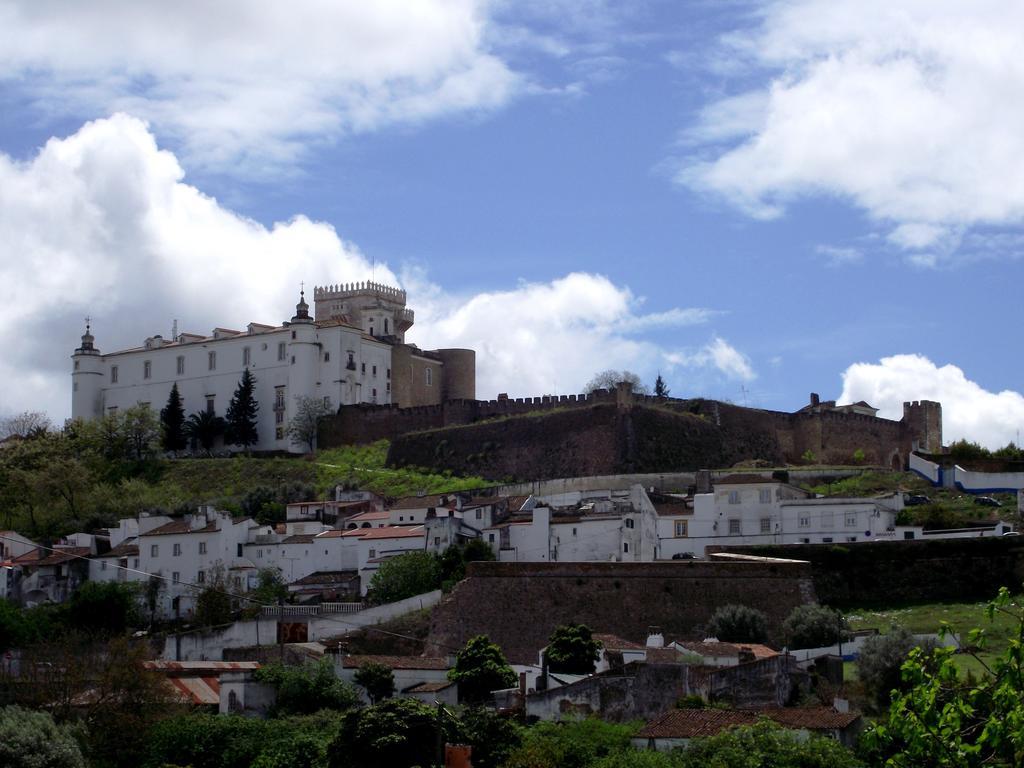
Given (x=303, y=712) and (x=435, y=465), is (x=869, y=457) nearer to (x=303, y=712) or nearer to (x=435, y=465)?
(x=435, y=465)

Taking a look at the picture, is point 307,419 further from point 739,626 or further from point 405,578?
point 739,626

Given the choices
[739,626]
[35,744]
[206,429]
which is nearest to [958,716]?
[35,744]

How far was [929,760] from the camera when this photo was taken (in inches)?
705

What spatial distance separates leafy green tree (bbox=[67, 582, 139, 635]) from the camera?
53531 mm

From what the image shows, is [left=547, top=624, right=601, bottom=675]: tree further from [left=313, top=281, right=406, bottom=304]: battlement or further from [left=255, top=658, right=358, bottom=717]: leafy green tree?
[left=313, top=281, right=406, bottom=304]: battlement

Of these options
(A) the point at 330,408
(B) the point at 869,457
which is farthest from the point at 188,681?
(B) the point at 869,457

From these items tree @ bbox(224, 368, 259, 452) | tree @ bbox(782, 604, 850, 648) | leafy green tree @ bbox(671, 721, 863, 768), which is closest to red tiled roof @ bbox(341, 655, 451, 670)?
tree @ bbox(782, 604, 850, 648)

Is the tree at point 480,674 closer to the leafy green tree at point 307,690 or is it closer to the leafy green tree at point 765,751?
the leafy green tree at point 307,690

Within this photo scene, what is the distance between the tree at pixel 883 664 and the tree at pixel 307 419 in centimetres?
4498

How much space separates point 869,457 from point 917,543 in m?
29.4

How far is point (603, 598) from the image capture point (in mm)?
49344

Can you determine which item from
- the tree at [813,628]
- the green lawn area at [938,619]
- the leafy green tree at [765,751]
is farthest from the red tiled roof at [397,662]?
the leafy green tree at [765,751]

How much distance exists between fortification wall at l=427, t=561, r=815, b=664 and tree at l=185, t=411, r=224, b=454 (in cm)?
3708

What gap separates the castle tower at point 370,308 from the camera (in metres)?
92.7
